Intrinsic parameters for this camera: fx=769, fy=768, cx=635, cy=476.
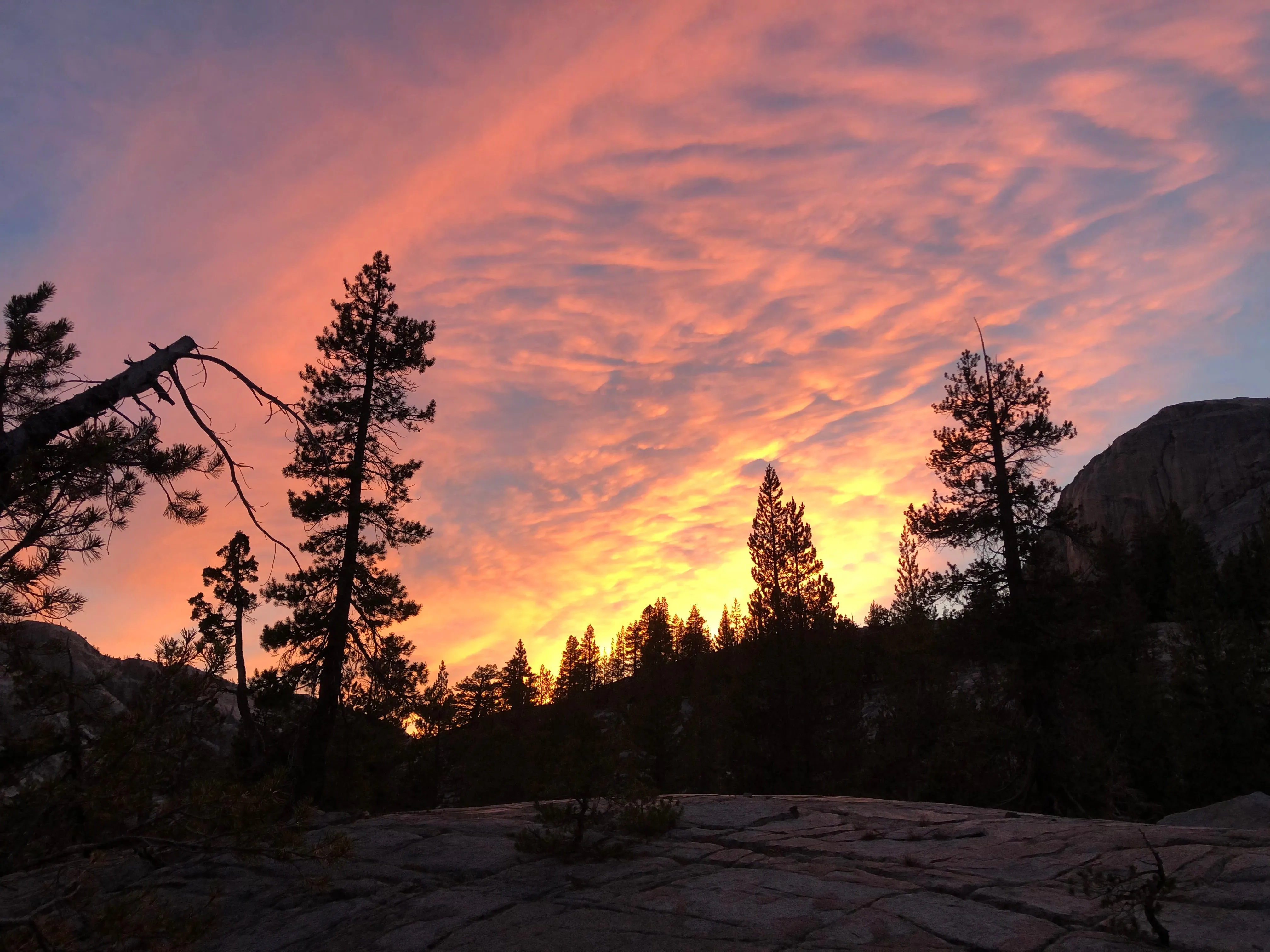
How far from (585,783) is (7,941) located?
5.77 m

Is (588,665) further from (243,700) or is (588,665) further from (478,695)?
(243,700)

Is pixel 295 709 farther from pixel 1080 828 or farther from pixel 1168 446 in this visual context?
pixel 1168 446

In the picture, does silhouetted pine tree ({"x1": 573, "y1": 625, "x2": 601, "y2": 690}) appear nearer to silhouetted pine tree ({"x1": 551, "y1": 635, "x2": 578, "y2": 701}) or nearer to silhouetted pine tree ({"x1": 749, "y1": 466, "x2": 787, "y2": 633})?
silhouetted pine tree ({"x1": 551, "y1": 635, "x2": 578, "y2": 701})

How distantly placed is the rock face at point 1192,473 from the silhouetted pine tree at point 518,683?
56.7m

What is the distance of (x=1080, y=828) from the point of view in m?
9.88

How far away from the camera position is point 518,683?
2571 inches

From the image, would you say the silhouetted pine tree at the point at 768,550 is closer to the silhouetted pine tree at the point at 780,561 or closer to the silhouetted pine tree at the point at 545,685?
the silhouetted pine tree at the point at 780,561

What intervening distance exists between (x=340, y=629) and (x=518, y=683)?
156 ft

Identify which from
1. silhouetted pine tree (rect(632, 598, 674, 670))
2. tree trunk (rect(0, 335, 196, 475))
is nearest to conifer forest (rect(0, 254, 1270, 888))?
tree trunk (rect(0, 335, 196, 475))

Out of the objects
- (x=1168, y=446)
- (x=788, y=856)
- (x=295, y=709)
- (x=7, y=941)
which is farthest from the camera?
(x=1168, y=446)

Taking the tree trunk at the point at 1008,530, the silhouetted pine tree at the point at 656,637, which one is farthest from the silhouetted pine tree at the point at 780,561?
the silhouetted pine tree at the point at 656,637

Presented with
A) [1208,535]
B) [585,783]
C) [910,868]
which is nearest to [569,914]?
[585,783]

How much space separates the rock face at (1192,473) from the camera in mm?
82750

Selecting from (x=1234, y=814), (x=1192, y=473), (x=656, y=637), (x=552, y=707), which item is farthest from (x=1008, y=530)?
(x=1192, y=473)
